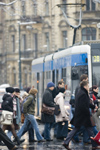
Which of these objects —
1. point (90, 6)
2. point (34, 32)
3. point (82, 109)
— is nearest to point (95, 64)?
point (82, 109)

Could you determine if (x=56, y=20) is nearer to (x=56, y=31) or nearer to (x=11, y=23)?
(x=56, y=31)

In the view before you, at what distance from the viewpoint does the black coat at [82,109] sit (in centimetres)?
1302

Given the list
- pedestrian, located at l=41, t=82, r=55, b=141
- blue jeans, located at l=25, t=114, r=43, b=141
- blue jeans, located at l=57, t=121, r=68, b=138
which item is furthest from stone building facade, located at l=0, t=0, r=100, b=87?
blue jeans, located at l=25, t=114, r=43, b=141

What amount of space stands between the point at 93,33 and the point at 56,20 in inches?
271

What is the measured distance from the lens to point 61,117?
1555 centimetres

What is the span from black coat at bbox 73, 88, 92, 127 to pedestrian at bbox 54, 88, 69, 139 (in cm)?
227

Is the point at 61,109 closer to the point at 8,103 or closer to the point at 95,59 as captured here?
the point at 8,103

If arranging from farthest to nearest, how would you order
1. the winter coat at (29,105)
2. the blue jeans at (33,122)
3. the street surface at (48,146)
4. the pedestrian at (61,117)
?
the pedestrian at (61,117), the blue jeans at (33,122), the winter coat at (29,105), the street surface at (48,146)

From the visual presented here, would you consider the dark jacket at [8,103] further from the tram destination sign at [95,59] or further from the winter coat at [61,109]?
the tram destination sign at [95,59]

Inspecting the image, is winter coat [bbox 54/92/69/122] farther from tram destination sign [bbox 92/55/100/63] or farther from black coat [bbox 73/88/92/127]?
tram destination sign [bbox 92/55/100/63]

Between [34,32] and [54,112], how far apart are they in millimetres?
54970

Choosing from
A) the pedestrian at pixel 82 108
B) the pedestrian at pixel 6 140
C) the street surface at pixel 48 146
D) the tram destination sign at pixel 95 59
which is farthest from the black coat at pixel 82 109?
the tram destination sign at pixel 95 59

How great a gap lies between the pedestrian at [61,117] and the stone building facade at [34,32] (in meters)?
39.7

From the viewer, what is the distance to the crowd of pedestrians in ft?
42.9
